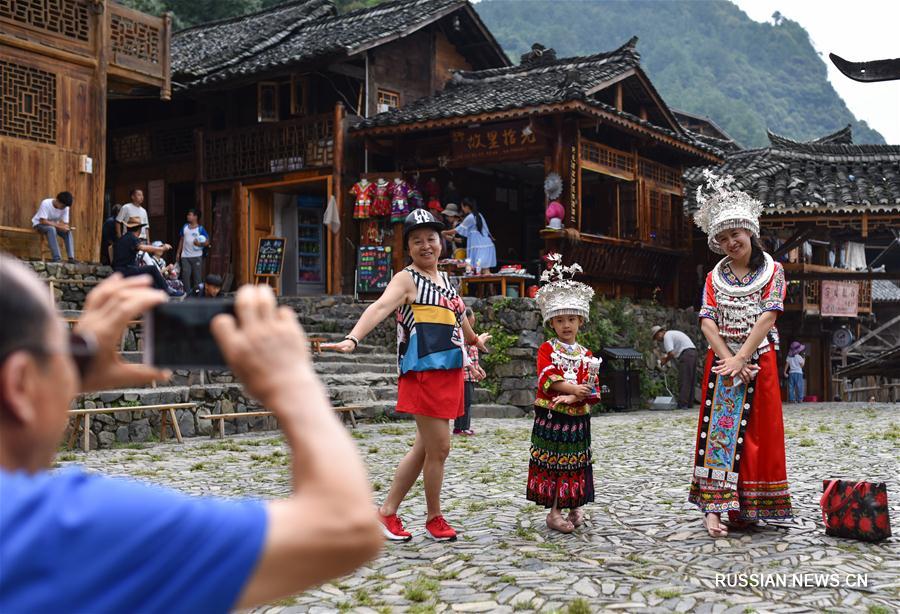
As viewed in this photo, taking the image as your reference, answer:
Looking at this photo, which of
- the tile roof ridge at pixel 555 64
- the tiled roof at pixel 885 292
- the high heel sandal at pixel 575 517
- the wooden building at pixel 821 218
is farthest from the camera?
the tiled roof at pixel 885 292

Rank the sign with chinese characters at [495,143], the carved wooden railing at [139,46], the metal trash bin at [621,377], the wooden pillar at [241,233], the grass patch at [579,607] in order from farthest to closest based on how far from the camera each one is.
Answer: the wooden pillar at [241,233] → the sign with chinese characters at [495,143] → the metal trash bin at [621,377] → the carved wooden railing at [139,46] → the grass patch at [579,607]

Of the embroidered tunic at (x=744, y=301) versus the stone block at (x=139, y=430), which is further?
the stone block at (x=139, y=430)

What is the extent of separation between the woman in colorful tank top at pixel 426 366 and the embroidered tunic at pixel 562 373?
57 cm

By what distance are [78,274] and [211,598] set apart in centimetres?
1398

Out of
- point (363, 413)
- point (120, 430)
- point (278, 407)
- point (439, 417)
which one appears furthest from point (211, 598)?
point (363, 413)

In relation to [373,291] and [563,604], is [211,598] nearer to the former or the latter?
[563,604]

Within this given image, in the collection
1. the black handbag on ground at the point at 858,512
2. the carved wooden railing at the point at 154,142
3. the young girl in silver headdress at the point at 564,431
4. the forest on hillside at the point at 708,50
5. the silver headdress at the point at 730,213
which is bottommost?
the black handbag on ground at the point at 858,512

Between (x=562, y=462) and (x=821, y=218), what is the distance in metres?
13.7

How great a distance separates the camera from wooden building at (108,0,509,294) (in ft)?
61.4

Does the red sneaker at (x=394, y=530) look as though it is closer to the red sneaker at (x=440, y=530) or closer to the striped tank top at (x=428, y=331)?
the red sneaker at (x=440, y=530)

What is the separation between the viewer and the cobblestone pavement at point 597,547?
4148mm

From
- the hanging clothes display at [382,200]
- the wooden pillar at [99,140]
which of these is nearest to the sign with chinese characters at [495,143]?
the hanging clothes display at [382,200]

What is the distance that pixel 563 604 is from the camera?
4.07m

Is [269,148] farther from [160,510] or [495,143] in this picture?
[160,510]
